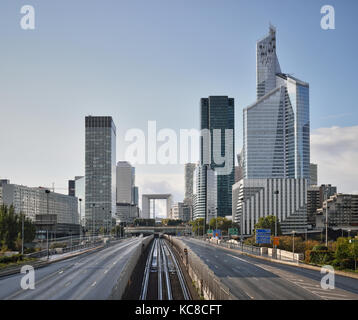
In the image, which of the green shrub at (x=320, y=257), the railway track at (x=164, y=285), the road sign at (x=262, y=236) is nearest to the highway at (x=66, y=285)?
the railway track at (x=164, y=285)

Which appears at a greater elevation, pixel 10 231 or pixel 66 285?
pixel 10 231

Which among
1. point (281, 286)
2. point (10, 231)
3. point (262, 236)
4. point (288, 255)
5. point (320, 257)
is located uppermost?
point (10, 231)

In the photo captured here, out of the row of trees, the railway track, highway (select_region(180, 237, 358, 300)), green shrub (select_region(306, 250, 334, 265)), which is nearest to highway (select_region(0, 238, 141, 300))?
the railway track

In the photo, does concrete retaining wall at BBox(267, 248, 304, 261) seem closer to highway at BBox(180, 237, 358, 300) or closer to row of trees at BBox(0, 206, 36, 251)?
highway at BBox(180, 237, 358, 300)

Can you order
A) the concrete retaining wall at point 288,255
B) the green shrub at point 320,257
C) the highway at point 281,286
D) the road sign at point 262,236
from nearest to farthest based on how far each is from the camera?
the highway at point 281,286, the green shrub at point 320,257, the concrete retaining wall at point 288,255, the road sign at point 262,236

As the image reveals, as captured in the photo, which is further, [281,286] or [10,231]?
[10,231]

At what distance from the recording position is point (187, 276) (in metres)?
66.4

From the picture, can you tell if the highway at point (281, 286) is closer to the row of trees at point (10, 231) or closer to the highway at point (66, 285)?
the highway at point (66, 285)

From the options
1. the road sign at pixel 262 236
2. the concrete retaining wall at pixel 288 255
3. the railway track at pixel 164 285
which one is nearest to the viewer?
the railway track at pixel 164 285

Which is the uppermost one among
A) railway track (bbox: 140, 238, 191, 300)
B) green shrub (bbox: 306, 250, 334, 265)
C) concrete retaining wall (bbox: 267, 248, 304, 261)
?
green shrub (bbox: 306, 250, 334, 265)

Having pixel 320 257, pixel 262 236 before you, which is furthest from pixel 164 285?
pixel 262 236

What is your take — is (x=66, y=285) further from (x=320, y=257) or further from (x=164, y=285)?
(x=320, y=257)

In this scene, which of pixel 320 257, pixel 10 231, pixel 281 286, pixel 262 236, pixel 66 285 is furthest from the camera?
pixel 262 236
